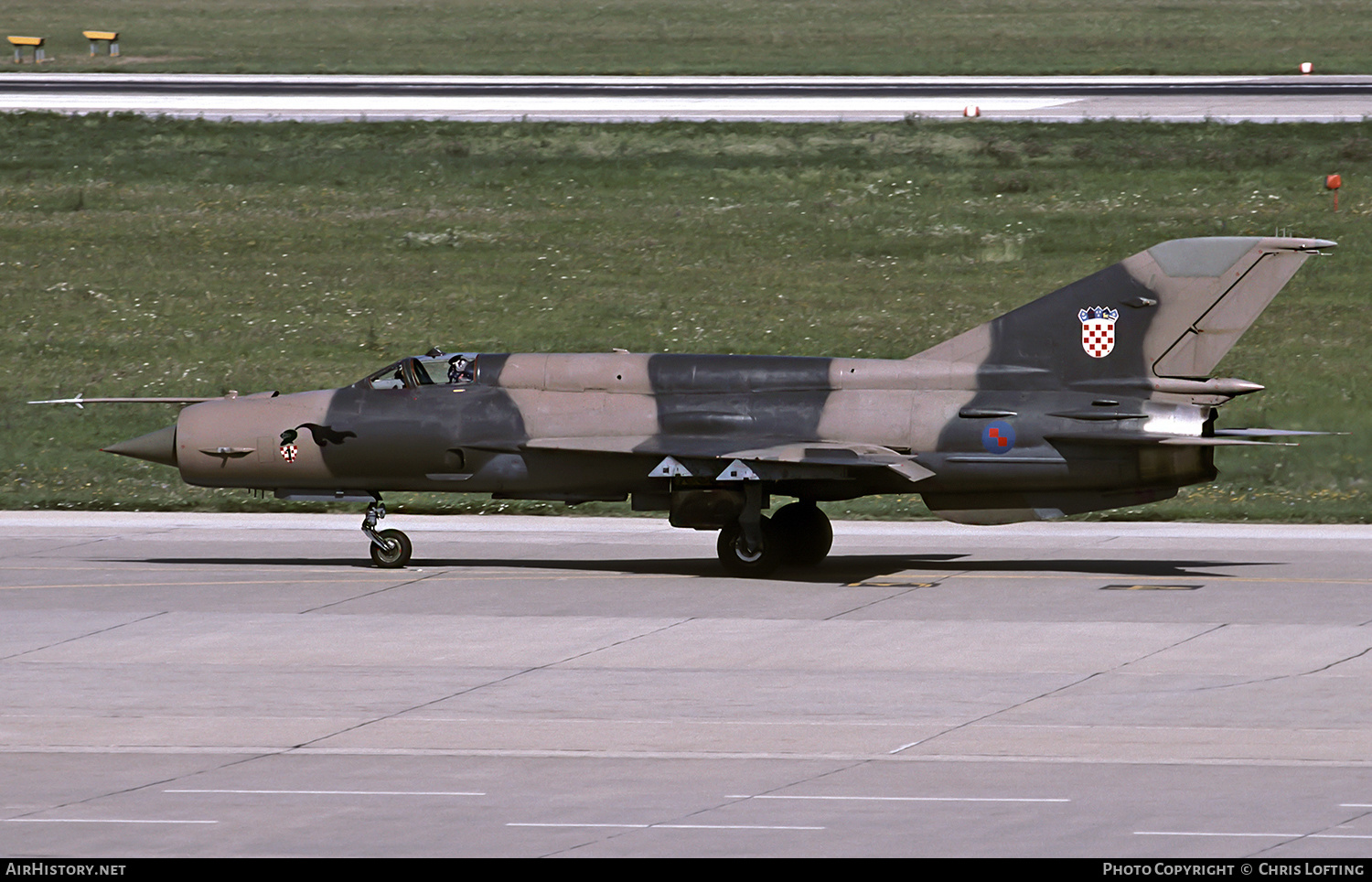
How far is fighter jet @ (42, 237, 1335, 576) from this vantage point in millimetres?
22016

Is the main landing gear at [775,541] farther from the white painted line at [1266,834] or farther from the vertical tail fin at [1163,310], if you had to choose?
the white painted line at [1266,834]

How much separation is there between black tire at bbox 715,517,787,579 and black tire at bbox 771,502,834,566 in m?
0.29

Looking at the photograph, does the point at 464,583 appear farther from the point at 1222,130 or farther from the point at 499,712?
the point at 1222,130

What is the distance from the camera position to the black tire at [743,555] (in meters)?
23.0

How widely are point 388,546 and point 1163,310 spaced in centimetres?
970

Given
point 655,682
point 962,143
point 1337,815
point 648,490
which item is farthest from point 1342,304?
point 1337,815

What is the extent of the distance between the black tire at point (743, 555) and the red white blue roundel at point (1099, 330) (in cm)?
436

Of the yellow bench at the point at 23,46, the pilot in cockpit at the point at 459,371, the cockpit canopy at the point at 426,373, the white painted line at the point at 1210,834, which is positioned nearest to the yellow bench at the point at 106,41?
the yellow bench at the point at 23,46

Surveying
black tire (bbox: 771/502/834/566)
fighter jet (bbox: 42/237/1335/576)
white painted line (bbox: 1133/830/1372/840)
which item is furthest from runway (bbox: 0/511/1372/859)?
fighter jet (bbox: 42/237/1335/576)

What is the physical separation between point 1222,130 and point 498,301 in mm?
20067

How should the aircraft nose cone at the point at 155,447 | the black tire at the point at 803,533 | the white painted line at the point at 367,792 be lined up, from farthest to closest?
the black tire at the point at 803,533
the aircraft nose cone at the point at 155,447
the white painted line at the point at 367,792

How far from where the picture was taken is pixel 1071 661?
18.0 m

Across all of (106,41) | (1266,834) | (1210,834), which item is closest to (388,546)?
(1210,834)

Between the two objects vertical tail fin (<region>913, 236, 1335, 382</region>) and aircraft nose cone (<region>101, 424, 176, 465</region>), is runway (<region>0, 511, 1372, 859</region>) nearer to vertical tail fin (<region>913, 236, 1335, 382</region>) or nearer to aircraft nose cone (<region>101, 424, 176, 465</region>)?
aircraft nose cone (<region>101, 424, 176, 465</region>)
